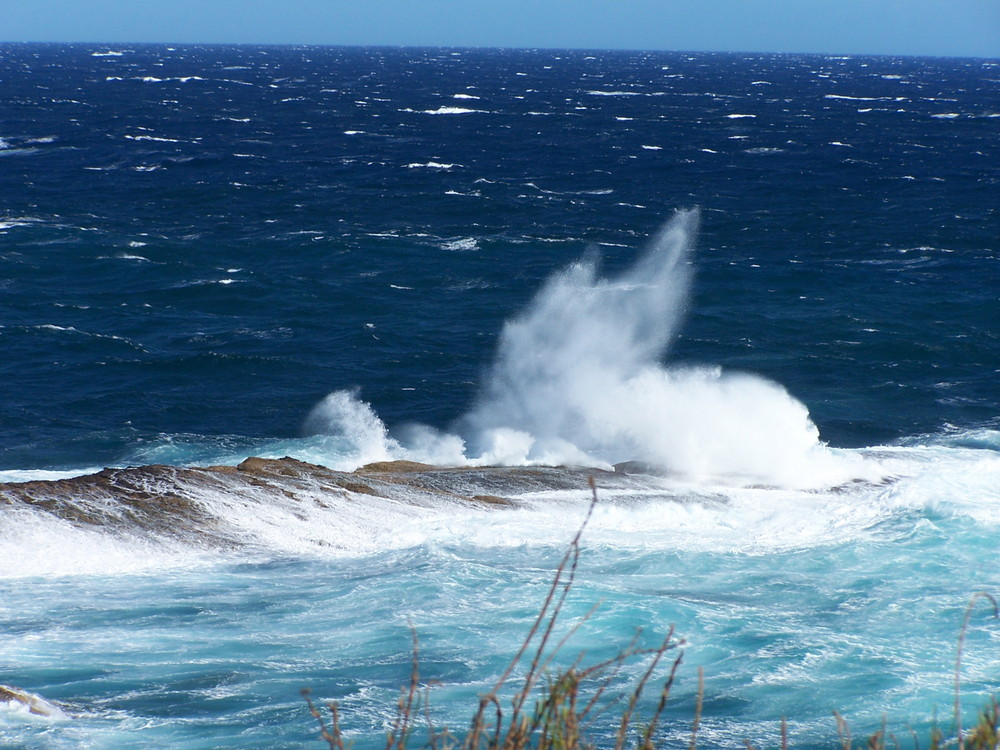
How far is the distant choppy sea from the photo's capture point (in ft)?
40.7

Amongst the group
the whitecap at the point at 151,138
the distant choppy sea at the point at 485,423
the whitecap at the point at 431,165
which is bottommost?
the distant choppy sea at the point at 485,423

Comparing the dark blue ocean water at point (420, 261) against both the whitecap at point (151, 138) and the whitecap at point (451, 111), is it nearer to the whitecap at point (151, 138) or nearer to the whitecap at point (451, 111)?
the whitecap at point (151, 138)

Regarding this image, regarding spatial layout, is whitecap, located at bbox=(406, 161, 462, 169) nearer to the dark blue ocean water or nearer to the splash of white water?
the dark blue ocean water

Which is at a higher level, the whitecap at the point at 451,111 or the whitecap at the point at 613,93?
the whitecap at the point at 613,93

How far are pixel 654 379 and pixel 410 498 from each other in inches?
441

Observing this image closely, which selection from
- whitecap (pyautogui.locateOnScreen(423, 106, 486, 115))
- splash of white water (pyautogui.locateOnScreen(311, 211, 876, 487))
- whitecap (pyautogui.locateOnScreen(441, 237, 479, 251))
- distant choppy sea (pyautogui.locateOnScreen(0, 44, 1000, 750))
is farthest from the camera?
whitecap (pyautogui.locateOnScreen(423, 106, 486, 115))

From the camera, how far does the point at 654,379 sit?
27.3 meters

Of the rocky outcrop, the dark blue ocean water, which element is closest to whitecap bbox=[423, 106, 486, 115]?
the dark blue ocean water

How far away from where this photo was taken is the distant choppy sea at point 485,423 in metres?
12.4

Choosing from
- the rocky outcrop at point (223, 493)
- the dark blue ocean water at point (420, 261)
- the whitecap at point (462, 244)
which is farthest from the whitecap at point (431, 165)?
the rocky outcrop at point (223, 493)

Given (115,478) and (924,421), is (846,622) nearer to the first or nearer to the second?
(115,478)

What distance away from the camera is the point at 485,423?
2762 centimetres

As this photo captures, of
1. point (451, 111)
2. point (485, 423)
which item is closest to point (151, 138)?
point (451, 111)

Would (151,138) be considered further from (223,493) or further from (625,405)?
(223,493)
